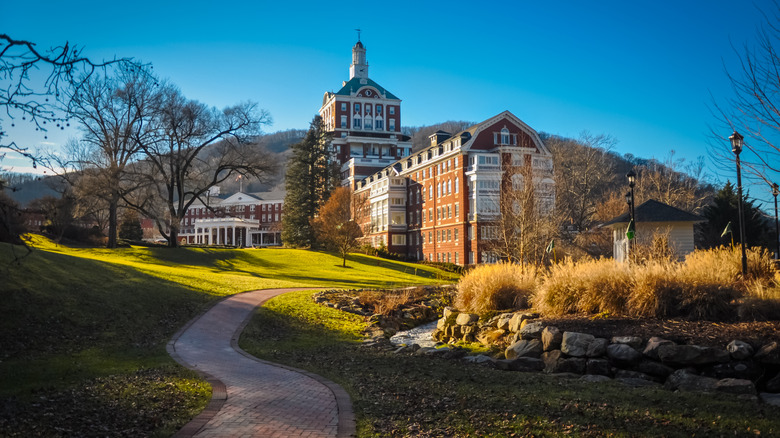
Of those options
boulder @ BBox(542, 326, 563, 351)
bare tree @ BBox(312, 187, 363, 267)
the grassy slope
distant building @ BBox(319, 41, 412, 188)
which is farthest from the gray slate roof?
distant building @ BBox(319, 41, 412, 188)

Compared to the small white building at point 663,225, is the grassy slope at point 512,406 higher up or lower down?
lower down

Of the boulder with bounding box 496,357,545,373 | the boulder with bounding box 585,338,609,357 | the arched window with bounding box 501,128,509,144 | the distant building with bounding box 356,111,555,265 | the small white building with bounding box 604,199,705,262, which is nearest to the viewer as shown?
the boulder with bounding box 496,357,545,373

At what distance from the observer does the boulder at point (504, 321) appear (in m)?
17.0

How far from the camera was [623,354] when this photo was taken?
1199 centimetres

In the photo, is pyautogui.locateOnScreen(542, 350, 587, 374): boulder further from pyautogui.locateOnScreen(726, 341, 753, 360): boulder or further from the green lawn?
the green lawn

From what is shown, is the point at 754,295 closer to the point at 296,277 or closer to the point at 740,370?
the point at 740,370

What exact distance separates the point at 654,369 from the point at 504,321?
592cm

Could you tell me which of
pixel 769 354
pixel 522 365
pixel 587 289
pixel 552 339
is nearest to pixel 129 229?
pixel 587 289

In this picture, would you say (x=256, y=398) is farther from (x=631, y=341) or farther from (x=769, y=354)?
(x=769, y=354)

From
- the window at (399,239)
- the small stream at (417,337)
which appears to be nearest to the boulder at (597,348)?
the small stream at (417,337)

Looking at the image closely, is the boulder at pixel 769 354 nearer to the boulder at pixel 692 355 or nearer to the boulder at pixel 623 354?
the boulder at pixel 692 355

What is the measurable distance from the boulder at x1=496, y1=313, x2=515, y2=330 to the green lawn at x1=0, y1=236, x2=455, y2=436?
950 centimetres

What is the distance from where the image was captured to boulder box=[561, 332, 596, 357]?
1262 centimetres

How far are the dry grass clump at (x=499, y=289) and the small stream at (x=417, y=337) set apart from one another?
1912mm
